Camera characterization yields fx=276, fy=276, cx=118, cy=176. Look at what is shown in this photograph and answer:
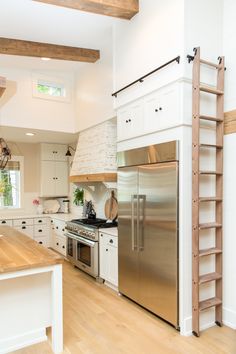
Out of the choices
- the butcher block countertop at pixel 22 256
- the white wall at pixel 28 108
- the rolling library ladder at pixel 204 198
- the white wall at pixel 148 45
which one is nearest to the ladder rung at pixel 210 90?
the rolling library ladder at pixel 204 198

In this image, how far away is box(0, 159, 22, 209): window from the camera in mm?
6648

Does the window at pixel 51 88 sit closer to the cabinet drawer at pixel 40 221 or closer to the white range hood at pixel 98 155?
the white range hood at pixel 98 155

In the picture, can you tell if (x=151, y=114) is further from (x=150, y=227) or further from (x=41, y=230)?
(x=41, y=230)

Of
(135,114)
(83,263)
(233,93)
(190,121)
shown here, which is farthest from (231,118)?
(83,263)

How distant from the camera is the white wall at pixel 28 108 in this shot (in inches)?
197

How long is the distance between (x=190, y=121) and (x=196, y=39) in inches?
33.2

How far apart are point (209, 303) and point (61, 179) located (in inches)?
194

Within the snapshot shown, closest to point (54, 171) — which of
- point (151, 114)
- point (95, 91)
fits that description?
point (95, 91)

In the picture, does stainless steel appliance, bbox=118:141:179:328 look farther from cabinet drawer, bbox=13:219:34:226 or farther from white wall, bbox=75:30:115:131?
cabinet drawer, bbox=13:219:34:226

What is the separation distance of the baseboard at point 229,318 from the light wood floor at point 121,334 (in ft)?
0.18

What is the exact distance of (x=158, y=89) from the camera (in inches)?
120

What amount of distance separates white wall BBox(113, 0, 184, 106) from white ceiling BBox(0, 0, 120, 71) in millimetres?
366

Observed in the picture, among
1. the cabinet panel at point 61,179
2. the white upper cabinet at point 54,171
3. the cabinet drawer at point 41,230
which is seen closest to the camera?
the cabinet drawer at point 41,230

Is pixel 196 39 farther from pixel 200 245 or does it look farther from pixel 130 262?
pixel 130 262
